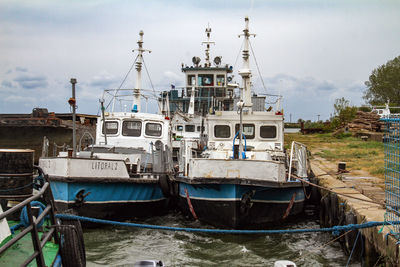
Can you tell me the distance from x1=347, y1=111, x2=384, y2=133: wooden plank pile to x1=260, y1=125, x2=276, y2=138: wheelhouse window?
18.3m

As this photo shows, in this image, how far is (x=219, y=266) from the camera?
23.9ft

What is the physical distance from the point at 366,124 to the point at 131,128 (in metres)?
21.8

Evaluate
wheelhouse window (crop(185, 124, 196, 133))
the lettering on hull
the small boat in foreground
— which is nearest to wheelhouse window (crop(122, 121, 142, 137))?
the lettering on hull

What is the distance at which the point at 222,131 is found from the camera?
40.7ft

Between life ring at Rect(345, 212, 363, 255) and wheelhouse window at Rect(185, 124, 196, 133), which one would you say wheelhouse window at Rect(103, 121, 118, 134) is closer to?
wheelhouse window at Rect(185, 124, 196, 133)

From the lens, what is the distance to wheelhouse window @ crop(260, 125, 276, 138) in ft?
40.2

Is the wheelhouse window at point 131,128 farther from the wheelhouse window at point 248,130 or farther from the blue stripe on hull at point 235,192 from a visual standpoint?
the blue stripe on hull at point 235,192

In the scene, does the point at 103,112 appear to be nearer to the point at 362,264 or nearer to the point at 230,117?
the point at 230,117

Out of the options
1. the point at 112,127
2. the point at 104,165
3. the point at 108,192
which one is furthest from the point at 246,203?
the point at 112,127

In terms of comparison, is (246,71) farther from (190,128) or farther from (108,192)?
(190,128)

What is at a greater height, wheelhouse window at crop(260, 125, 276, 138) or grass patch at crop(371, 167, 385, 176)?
wheelhouse window at crop(260, 125, 276, 138)

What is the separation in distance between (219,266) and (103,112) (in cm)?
743

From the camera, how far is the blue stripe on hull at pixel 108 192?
30.1 feet

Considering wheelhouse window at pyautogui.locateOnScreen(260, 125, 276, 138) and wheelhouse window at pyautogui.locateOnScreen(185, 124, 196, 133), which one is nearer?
wheelhouse window at pyautogui.locateOnScreen(260, 125, 276, 138)
